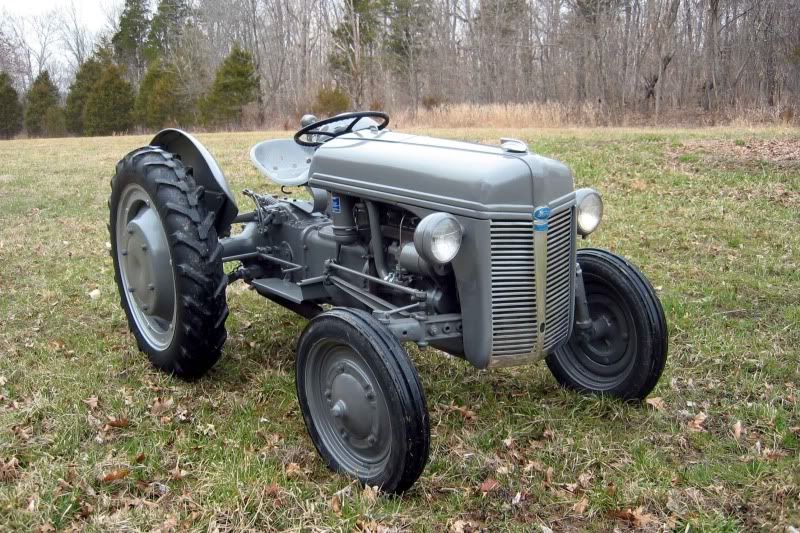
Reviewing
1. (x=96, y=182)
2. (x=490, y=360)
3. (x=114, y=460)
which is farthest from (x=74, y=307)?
(x=96, y=182)

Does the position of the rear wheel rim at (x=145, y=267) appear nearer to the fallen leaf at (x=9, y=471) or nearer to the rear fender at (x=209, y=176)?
the rear fender at (x=209, y=176)

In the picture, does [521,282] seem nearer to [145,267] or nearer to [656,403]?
[656,403]

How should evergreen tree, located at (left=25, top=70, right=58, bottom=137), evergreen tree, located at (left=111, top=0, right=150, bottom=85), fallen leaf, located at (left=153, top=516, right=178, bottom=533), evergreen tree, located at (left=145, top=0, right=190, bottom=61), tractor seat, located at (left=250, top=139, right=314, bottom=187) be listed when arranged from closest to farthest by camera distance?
fallen leaf, located at (left=153, top=516, right=178, bottom=533), tractor seat, located at (left=250, top=139, right=314, bottom=187), evergreen tree, located at (left=25, top=70, right=58, bottom=137), evergreen tree, located at (left=145, top=0, right=190, bottom=61), evergreen tree, located at (left=111, top=0, right=150, bottom=85)

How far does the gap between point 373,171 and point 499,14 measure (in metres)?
29.3

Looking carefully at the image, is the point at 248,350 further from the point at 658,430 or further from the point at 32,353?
the point at 658,430

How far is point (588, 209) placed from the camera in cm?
328

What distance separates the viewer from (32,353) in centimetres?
438

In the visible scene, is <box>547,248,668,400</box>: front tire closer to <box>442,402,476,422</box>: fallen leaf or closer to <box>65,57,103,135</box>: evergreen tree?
<box>442,402,476,422</box>: fallen leaf

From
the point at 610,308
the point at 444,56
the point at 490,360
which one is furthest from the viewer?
the point at 444,56

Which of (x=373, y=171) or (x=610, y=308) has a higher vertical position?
(x=373, y=171)

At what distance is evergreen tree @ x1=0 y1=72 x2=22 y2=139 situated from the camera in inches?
1267

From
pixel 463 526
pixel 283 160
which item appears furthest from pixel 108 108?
pixel 463 526

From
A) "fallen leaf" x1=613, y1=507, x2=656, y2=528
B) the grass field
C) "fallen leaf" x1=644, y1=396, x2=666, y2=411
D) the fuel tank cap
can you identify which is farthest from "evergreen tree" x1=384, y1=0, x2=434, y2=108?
"fallen leaf" x1=613, y1=507, x2=656, y2=528

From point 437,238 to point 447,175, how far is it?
0.35 metres
